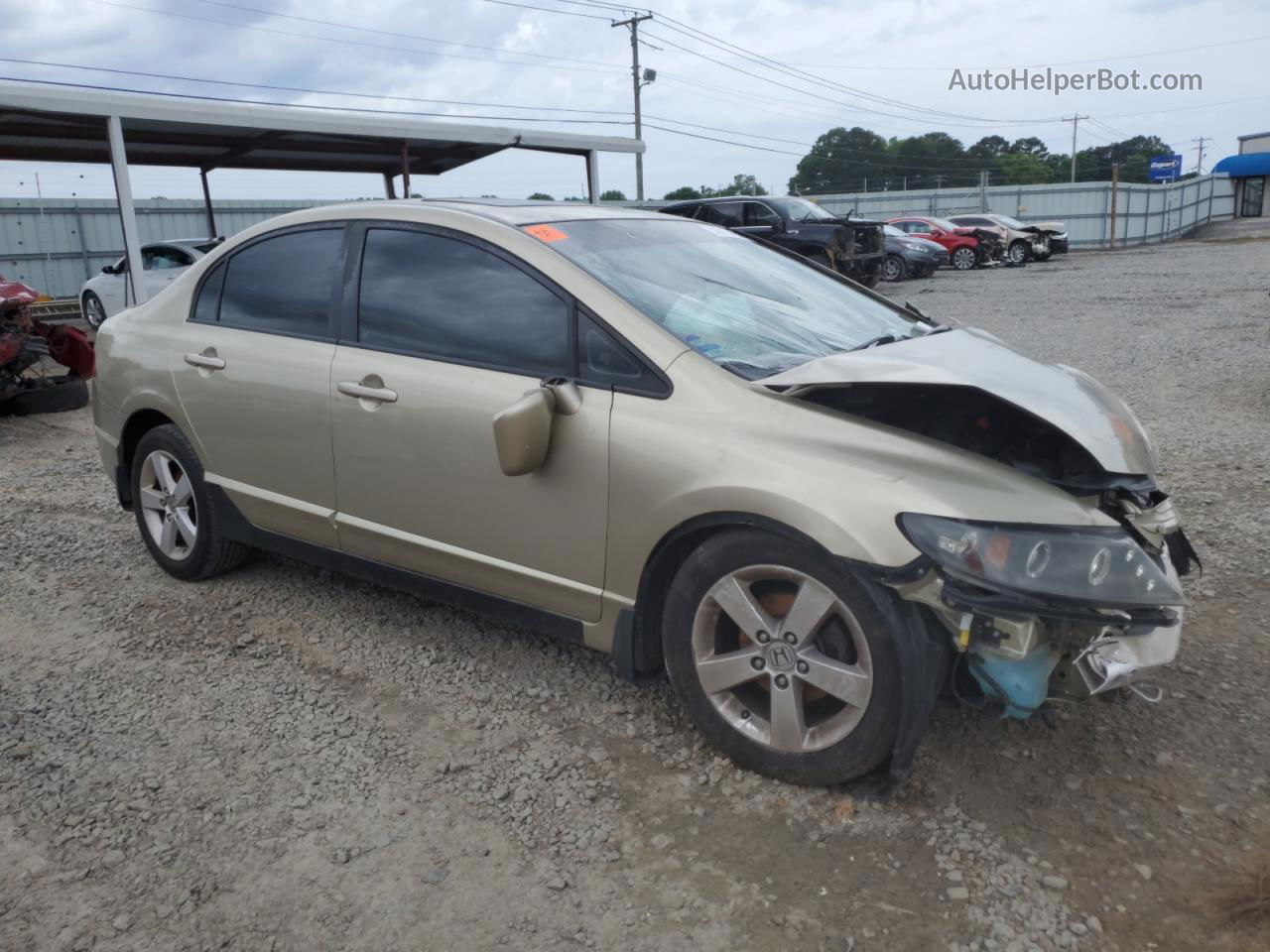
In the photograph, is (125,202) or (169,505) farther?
(125,202)

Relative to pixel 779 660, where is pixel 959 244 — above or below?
above

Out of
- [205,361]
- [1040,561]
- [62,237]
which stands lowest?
[1040,561]

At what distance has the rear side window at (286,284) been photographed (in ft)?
12.6

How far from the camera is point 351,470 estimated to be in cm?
366

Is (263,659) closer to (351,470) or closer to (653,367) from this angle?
(351,470)

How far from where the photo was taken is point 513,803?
286cm

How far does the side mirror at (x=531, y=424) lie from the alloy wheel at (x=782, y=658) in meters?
0.67

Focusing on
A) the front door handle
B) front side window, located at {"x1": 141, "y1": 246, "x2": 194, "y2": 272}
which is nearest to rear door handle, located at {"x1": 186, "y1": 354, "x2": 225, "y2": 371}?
the front door handle

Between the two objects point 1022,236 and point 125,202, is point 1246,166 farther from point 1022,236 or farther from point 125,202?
point 125,202

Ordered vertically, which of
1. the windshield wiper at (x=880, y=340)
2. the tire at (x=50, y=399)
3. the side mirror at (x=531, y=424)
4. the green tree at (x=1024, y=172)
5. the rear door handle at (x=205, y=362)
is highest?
the green tree at (x=1024, y=172)

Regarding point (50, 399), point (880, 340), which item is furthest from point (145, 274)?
point (880, 340)

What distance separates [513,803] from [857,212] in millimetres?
41294

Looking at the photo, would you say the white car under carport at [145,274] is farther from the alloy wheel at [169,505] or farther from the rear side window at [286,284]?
the rear side window at [286,284]

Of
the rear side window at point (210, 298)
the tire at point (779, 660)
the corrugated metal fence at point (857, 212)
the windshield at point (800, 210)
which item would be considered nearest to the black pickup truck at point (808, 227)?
the windshield at point (800, 210)
